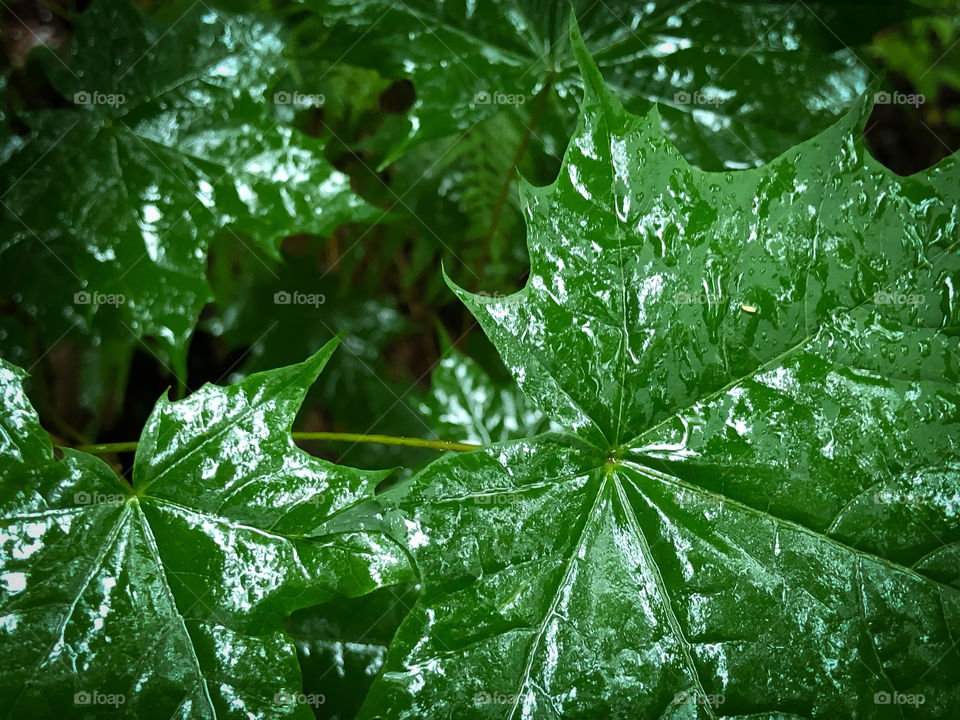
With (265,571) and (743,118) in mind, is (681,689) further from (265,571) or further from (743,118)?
(743,118)

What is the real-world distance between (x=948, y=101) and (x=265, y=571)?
3249 millimetres

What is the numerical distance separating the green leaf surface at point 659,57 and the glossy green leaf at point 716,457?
0.55 meters

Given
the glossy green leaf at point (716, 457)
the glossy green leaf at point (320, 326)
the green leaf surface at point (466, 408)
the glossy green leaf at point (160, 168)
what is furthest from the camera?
the glossy green leaf at point (320, 326)

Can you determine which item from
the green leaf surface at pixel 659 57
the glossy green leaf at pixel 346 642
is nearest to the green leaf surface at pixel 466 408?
the glossy green leaf at pixel 346 642

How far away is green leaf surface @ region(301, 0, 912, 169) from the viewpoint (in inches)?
61.7

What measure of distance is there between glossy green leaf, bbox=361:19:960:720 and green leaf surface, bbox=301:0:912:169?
548mm

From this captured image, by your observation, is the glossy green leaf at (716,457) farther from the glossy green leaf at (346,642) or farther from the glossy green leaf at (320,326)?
the glossy green leaf at (320,326)

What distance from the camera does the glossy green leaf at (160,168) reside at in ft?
5.10

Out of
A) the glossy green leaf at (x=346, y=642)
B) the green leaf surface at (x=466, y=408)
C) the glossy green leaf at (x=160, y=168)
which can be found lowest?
the glossy green leaf at (x=346, y=642)

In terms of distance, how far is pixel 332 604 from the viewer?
1.62 meters

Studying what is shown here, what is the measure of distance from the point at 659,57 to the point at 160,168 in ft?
4.07

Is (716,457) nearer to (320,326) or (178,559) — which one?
(178,559)

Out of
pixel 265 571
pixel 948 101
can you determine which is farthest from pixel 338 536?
pixel 948 101

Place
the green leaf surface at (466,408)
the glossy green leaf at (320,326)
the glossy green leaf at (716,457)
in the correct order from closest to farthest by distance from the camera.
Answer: the glossy green leaf at (716,457) < the green leaf surface at (466,408) < the glossy green leaf at (320,326)
